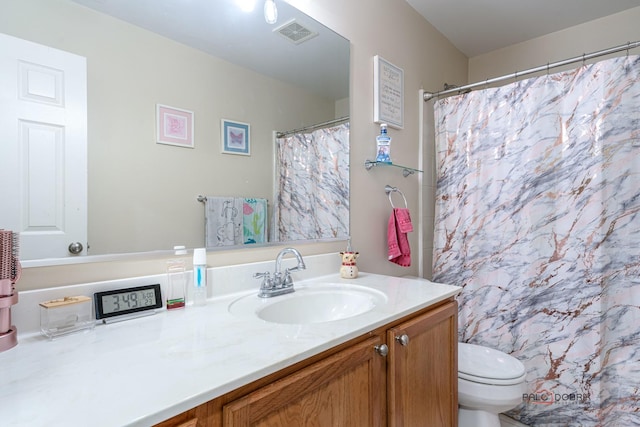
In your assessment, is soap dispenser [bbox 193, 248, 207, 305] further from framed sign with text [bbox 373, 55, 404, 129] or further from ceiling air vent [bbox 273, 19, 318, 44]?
framed sign with text [bbox 373, 55, 404, 129]

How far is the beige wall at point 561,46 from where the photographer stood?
2.12 meters

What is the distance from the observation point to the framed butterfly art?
121 centimetres

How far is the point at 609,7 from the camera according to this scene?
2.08 metres

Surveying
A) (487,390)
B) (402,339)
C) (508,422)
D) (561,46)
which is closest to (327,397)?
(402,339)

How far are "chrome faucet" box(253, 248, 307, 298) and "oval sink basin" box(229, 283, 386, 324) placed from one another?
2 cm

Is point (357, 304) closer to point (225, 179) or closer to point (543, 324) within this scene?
point (225, 179)

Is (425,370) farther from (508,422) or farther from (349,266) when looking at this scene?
(508,422)

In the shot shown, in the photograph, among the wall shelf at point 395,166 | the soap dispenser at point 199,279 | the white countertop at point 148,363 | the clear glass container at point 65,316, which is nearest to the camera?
the white countertop at point 148,363

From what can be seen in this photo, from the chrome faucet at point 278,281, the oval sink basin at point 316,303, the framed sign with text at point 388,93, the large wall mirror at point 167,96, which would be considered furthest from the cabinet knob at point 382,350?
the framed sign with text at point 388,93

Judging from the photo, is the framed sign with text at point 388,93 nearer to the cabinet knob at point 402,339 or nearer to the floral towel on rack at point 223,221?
the floral towel on rack at point 223,221

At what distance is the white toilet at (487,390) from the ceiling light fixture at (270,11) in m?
1.68

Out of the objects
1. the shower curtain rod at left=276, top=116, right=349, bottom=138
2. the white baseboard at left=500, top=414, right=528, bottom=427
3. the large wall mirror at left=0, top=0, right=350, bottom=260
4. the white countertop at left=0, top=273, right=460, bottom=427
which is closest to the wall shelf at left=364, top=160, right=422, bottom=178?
the shower curtain rod at left=276, top=116, right=349, bottom=138

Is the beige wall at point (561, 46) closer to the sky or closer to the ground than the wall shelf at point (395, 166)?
closer to the sky

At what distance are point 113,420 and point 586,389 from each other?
2030 millimetres
